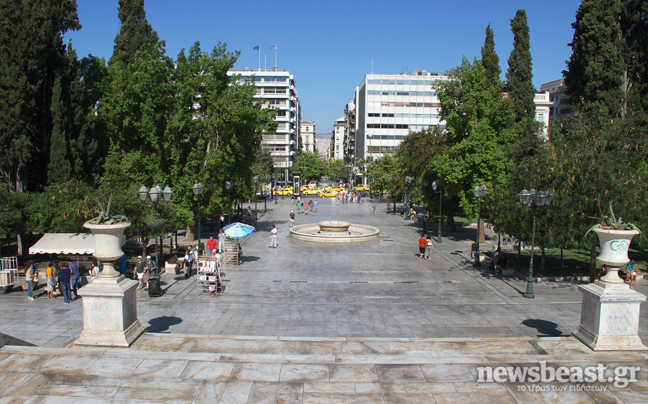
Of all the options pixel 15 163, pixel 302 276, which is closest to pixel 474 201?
pixel 302 276

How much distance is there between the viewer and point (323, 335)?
39.6 ft

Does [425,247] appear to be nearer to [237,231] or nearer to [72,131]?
[237,231]

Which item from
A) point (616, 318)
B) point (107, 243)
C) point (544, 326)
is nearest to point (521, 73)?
point (544, 326)

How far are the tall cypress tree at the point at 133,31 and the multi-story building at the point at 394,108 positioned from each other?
5674cm

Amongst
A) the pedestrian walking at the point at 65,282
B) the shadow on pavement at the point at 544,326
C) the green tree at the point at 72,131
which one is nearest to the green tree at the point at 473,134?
the shadow on pavement at the point at 544,326

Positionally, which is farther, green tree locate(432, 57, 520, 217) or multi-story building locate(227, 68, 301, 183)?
multi-story building locate(227, 68, 301, 183)

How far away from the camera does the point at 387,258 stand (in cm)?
2377

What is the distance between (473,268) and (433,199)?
36.7 ft

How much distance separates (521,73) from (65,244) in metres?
38.1

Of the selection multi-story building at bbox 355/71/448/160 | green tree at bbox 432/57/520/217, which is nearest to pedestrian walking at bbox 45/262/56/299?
green tree at bbox 432/57/520/217

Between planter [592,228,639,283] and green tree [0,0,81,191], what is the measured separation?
2485 centimetres

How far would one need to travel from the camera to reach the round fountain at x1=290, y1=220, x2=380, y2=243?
94.1 ft

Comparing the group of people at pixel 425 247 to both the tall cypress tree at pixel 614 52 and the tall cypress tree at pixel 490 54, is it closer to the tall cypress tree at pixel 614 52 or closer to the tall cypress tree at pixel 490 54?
the tall cypress tree at pixel 614 52

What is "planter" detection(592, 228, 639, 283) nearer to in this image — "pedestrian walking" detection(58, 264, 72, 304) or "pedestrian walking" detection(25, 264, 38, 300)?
"pedestrian walking" detection(58, 264, 72, 304)
